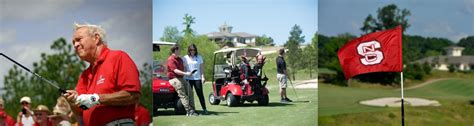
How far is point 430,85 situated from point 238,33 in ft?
6.28

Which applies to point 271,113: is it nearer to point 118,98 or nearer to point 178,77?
point 178,77

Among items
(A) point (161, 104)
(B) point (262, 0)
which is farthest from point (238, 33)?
(A) point (161, 104)

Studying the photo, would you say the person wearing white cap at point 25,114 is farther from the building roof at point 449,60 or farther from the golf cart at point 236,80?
the building roof at point 449,60

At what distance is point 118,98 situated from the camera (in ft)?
13.2

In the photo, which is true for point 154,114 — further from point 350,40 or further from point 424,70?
point 424,70

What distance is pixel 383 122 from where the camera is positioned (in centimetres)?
806

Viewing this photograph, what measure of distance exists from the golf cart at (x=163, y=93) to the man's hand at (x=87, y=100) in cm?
375

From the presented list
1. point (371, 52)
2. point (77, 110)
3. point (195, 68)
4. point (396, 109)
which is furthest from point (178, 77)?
point (77, 110)

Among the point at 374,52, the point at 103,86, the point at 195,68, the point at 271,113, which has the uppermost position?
the point at 374,52

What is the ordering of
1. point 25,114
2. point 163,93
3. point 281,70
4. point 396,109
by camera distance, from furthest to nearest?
1. point 396,109
2. point 163,93
3. point 281,70
4. point 25,114

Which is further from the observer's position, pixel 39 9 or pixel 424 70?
pixel 424 70

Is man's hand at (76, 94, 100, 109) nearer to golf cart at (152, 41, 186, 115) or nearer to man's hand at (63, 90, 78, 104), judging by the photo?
man's hand at (63, 90, 78, 104)

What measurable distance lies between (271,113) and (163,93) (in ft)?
3.35

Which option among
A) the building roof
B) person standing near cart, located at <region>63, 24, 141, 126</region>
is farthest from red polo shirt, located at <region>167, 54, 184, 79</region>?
person standing near cart, located at <region>63, 24, 141, 126</region>
